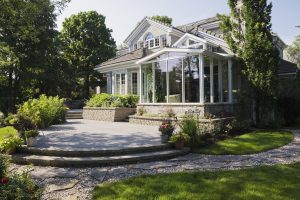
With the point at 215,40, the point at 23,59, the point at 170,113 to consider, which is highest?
the point at 215,40

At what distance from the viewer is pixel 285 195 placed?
5.47 metres

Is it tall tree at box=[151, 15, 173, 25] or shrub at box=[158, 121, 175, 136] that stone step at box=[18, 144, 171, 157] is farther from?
tall tree at box=[151, 15, 173, 25]

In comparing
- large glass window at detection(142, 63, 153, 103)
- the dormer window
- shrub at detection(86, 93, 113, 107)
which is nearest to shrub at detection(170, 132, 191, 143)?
large glass window at detection(142, 63, 153, 103)

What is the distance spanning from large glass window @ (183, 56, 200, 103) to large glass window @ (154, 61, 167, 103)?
1567mm

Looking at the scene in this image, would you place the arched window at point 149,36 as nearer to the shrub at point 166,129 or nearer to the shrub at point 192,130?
the shrub at point 192,130

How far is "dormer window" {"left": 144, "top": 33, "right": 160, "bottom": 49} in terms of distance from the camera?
2567cm

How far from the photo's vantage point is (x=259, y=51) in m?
14.1

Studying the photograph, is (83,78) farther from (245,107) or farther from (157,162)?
(157,162)

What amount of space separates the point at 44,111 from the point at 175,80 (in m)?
7.53

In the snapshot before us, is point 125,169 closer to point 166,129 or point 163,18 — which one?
point 166,129

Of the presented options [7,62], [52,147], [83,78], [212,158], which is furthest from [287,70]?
[83,78]

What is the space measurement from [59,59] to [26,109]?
1550 centimetres

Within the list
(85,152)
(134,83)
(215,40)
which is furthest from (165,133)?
(134,83)

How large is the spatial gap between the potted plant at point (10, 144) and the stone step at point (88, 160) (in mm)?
296
